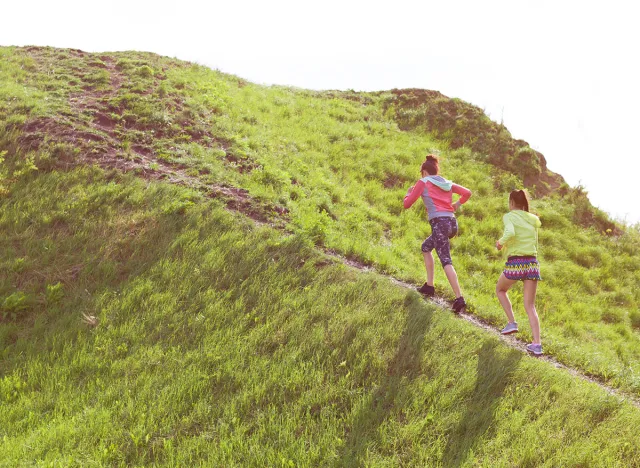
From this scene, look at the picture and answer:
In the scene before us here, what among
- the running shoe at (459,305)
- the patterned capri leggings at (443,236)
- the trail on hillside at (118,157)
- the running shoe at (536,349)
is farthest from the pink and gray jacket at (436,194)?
the trail on hillside at (118,157)

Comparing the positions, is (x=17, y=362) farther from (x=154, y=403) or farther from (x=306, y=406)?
(x=306, y=406)

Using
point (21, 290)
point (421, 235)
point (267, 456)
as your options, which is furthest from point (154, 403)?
point (421, 235)

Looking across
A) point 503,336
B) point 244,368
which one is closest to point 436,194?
point 503,336

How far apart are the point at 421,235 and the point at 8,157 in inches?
401

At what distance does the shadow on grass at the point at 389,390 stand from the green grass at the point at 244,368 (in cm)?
2

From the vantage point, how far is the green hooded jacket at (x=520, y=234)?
552 cm

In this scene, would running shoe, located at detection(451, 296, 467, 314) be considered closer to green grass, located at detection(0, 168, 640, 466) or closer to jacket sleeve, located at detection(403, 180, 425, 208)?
green grass, located at detection(0, 168, 640, 466)

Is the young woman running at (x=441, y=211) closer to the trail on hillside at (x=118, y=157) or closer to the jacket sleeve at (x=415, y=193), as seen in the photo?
the jacket sleeve at (x=415, y=193)

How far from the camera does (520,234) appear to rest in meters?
5.58

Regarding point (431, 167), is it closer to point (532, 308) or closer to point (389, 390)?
point (532, 308)

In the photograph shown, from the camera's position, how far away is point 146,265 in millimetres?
6301

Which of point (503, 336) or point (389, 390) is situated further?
point (503, 336)

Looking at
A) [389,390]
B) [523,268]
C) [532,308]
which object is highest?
[523,268]

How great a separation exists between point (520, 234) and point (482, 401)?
253 cm
